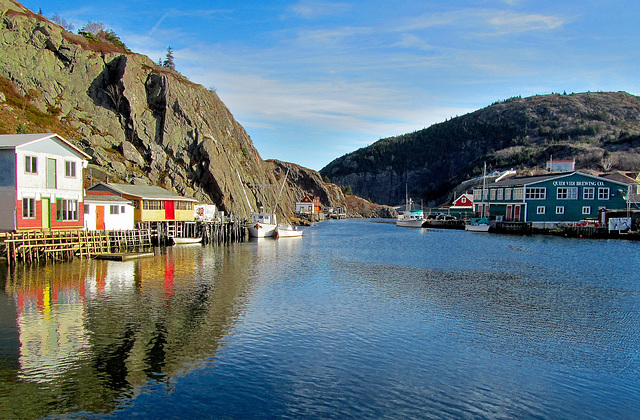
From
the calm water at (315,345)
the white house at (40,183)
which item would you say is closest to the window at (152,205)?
the white house at (40,183)

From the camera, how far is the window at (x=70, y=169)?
40.2 m

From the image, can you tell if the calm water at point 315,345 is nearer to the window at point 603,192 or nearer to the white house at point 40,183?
the white house at point 40,183

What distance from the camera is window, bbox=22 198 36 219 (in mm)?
36469

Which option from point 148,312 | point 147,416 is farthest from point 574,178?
point 147,416

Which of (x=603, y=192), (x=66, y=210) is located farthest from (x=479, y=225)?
(x=66, y=210)

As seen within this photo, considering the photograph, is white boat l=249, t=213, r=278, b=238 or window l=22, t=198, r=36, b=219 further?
white boat l=249, t=213, r=278, b=238

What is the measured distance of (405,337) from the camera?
19250 millimetres

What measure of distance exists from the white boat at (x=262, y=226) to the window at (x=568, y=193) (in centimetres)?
5053

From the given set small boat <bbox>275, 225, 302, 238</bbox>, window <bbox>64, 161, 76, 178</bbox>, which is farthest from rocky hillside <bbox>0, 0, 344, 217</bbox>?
window <bbox>64, 161, 76, 178</bbox>

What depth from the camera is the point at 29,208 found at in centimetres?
3688

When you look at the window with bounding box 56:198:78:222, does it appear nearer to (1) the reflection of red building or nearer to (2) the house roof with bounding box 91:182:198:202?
(2) the house roof with bounding box 91:182:198:202

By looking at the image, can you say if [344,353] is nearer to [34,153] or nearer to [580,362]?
[580,362]

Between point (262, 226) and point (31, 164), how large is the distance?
123 feet

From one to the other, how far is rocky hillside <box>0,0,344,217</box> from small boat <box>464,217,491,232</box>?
41086mm
